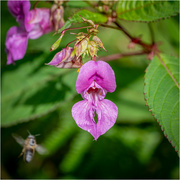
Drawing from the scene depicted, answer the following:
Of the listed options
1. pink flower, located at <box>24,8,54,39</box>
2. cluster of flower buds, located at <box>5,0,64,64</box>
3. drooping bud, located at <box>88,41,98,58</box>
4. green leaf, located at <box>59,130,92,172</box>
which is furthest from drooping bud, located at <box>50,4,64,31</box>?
green leaf, located at <box>59,130,92,172</box>

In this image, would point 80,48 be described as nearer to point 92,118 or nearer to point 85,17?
point 85,17

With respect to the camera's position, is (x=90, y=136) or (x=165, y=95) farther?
(x=90, y=136)

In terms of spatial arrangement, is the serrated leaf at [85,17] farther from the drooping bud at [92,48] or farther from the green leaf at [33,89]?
the green leaf at [33,89]

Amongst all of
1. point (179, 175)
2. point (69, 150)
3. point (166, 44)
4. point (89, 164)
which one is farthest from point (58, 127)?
point (166, 44)

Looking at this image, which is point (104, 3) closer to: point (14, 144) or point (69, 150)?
point (69, 150)

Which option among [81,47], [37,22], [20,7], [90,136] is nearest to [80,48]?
[81,47]

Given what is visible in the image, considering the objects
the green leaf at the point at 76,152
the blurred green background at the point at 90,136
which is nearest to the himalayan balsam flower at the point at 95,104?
the blurred green background at the point at 90,136

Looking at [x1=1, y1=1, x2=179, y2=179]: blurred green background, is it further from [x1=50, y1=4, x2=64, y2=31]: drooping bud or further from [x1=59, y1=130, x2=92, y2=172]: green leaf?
[x1=50, y1=4, x2=64, y2=31]: drooping bud
